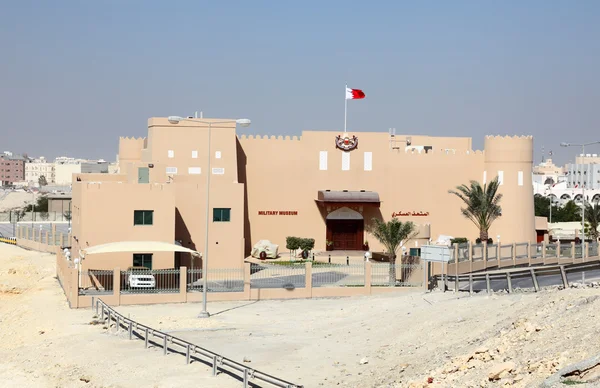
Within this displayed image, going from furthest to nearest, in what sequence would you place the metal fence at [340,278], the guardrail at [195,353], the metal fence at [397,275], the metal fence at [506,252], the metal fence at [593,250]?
the metal fence at [593,250] → the metal fence at [506,252] → the metal fence at [397,275] → the metal fence at [340,278] → the guardrail at [195,353]

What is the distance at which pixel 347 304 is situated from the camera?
34.4 meters

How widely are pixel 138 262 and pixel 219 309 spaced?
751 centimetres

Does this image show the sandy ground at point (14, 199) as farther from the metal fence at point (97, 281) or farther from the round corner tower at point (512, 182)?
the metal fence at point (97, 281)

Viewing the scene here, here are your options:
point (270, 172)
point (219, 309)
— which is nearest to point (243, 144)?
point (270, 172)

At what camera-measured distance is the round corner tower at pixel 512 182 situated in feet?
185

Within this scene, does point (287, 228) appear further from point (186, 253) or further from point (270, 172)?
point (186, 253)

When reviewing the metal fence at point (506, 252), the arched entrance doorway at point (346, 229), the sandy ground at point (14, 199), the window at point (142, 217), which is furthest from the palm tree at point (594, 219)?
the sandy ground at point (14, 199)

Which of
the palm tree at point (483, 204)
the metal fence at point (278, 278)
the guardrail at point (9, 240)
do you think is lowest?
the metal fence at point (278, 278)

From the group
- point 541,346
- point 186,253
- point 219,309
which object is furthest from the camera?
point 186,253

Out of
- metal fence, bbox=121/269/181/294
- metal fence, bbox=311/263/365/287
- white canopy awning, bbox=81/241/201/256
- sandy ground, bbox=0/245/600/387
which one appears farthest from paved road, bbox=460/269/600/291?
white canopy awning, bbox=81/241/201/256

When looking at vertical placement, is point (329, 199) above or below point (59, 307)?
above

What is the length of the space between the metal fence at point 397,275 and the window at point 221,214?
8.94m

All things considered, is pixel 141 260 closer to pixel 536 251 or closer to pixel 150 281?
pixel 150 281

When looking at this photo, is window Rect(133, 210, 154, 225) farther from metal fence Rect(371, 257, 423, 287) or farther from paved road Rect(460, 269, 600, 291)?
paved road Rect(460, 269, 600, 291)
